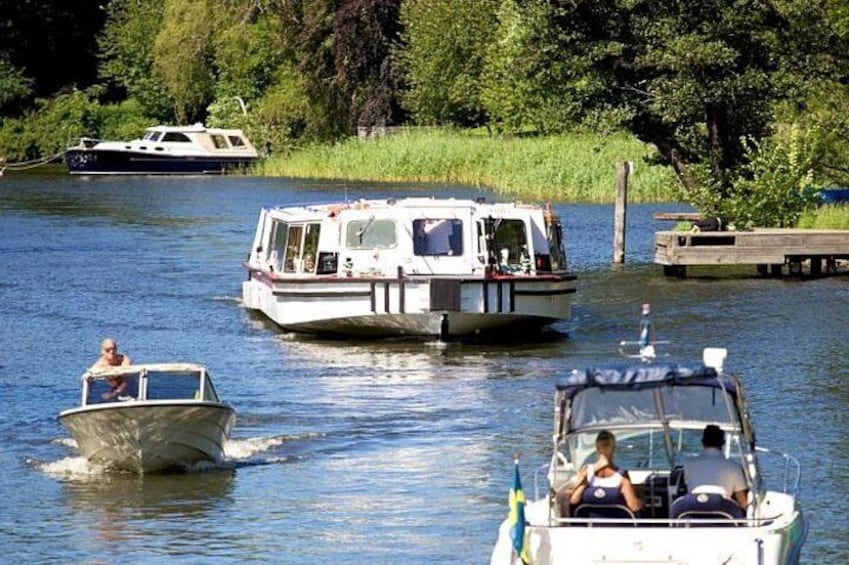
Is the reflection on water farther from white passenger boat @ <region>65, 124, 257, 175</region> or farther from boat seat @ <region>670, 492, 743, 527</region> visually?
white passenger boat @ <region>65, 124, 257, 175</region>

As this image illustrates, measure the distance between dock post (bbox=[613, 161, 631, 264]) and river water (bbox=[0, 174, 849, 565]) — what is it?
1.35 feet

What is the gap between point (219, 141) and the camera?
306ft

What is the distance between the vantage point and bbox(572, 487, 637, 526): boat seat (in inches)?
636

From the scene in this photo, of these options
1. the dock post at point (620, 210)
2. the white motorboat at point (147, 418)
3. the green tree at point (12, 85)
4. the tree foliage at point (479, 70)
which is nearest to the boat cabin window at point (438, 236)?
the white motorboat at point (147, 418)

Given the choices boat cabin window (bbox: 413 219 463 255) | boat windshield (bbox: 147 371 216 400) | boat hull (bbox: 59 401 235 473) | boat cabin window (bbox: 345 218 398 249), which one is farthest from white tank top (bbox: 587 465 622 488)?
boat cabin window (bbox: 345 218 398 249)

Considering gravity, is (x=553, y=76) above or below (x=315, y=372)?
above

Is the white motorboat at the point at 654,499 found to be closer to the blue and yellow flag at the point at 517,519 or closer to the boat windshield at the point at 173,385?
the blue and yellow flag at the point at 517,519

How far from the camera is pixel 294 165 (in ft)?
292

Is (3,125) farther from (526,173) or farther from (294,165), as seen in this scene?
(526,173)

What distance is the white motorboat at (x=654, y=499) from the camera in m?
15.6

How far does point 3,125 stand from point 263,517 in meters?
86.0

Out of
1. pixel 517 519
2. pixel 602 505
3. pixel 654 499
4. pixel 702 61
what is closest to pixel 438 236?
pixel 702 61

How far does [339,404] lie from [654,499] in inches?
465

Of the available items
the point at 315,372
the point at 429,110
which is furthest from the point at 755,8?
the point at 429,110
